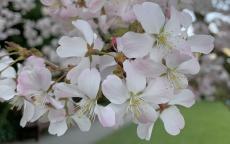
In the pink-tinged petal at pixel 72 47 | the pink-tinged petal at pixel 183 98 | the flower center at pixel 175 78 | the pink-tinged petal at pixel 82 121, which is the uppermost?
the pink-tinged petal at pixel 72 47

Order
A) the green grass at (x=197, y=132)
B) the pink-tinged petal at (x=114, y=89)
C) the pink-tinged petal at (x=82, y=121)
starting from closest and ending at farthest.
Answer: the pink-tinged petal at (x=114, y=89) → the pink-tinged petal at (x=82, y=121) → the green grass at (x=197, y=132)

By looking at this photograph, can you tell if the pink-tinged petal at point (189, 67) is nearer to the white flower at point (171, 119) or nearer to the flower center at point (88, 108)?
the white flower at point (171, 119)

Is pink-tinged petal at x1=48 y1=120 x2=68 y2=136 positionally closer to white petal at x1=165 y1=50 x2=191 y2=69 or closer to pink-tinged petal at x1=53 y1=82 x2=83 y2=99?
pink-tinged petal at x1=53 y1=82 x2=83 y2=99

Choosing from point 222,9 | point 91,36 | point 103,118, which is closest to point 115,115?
point 103,118

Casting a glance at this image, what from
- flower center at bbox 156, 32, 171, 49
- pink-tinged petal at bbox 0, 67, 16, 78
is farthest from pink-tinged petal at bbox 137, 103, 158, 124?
pink-tinged petal at bbox 0, 67, 16, 78

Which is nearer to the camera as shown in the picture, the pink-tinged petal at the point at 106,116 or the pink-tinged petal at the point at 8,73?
the pink-tinged petal at the point at 106,116

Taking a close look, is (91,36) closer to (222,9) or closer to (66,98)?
(66,98)

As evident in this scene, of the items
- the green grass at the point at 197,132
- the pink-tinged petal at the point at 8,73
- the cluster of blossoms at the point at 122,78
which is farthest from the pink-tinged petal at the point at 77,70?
the green grass at the point at 197,132

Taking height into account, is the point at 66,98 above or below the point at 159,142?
above
